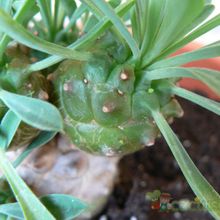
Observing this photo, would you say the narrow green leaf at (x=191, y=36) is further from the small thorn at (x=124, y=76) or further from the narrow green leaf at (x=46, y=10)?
the narrow green leaf at (x=46, y=10)

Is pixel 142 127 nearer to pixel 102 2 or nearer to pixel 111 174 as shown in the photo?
pixel 102 2

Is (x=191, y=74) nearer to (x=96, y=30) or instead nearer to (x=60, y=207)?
(x=96, y=30)

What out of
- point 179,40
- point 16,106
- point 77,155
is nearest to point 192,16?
point 179,40

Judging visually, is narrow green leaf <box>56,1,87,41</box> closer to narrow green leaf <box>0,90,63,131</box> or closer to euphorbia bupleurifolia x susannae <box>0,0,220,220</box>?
euphorbia bupleurifolia x susannae <box>0,0,220,220</box>

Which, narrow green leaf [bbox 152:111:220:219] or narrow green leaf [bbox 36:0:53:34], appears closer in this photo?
narrow green leaf [bbox 152:111:220:219]

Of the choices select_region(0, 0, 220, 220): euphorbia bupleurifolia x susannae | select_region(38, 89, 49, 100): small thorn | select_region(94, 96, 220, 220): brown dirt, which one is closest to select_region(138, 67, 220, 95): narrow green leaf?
select_region(0, 0, 220, 220): euphorbia bupleurifolia x susannae
